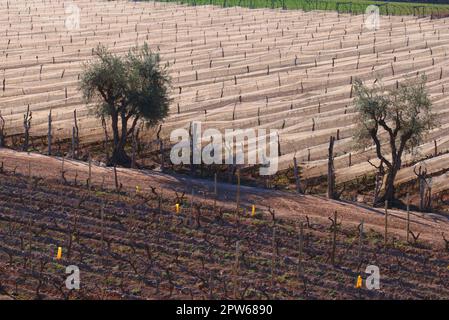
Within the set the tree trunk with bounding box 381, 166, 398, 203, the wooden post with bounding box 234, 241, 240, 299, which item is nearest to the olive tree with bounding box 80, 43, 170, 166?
the tree trunk with bounding box 381, 166, 398, 203

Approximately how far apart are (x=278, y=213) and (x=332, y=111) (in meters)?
13.1

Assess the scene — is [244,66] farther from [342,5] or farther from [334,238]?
[342,5]

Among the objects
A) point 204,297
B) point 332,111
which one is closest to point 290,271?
point 204,297

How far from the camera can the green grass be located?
237ft

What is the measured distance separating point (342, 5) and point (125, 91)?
46455 mm

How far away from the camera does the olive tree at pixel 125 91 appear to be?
3375 cm

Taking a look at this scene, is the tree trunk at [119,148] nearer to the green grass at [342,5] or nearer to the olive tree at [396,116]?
the olive tree at [396,116]

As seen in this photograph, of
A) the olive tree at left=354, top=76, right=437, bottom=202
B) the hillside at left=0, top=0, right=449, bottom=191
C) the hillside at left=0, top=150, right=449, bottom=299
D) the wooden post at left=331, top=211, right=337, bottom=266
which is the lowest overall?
the hillside at left=0, top=150, right=449, bottom=299

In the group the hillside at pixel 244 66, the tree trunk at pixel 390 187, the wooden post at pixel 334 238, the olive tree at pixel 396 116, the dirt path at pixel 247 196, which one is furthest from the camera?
the hillside at pixel 244 66

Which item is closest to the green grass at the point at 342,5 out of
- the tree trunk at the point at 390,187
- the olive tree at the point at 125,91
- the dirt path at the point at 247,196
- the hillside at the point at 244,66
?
the hillside at the point at 244,66

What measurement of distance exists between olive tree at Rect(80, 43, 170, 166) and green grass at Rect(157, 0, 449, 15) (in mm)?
38545

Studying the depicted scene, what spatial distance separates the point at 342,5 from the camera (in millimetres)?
77812

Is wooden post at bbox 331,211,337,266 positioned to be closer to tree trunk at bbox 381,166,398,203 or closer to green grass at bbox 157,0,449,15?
tree trunk at bbox 381,166,398,203

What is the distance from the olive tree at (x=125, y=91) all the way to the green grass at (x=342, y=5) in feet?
126
